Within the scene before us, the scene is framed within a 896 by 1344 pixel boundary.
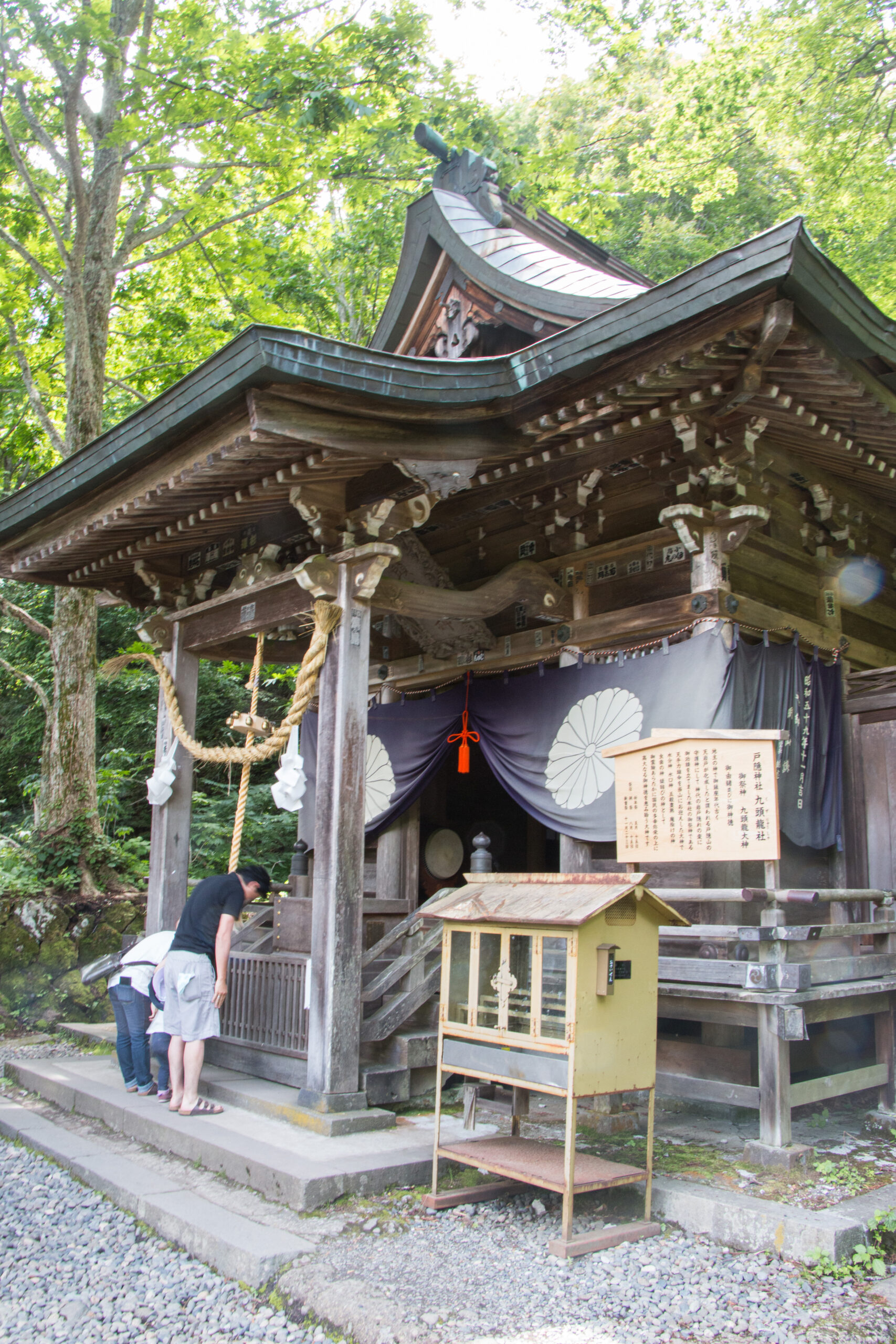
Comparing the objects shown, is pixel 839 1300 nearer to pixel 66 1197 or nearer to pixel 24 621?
pixel 66 1197

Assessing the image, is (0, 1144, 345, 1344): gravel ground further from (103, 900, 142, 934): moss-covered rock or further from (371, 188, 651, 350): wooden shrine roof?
(371, 188, 651, 350): wooden shrine roof

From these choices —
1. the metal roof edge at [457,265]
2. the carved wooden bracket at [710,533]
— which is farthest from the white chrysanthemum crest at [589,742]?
the metal roof edge at [457,265]

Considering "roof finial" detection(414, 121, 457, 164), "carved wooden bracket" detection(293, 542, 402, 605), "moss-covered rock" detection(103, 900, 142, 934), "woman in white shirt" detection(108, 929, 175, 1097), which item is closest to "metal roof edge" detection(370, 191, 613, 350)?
"roof finial" detection(414, 121, 457, 164)

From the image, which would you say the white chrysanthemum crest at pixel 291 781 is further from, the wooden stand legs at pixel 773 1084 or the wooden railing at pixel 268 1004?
the wooden stand legs at pixel 773 1084

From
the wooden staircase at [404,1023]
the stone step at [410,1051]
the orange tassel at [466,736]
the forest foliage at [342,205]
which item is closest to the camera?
the wooden staircase at [404,1023]

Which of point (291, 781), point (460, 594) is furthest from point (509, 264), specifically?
point (291, 781)

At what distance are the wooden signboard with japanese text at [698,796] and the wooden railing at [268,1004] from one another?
218 cm

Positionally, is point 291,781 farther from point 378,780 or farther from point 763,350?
point 763,350

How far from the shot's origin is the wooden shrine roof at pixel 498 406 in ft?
14.9

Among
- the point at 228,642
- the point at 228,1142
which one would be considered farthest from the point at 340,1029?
the point at 228,642

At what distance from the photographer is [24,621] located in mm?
11109

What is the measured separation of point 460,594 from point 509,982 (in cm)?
316

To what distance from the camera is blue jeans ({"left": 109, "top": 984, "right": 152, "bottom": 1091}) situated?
5816 mm

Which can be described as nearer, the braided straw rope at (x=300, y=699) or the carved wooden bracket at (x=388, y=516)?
the braided straw rope at (x=300, y=699)
